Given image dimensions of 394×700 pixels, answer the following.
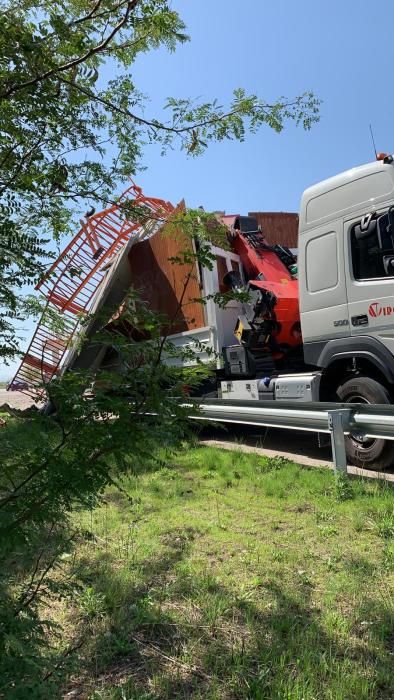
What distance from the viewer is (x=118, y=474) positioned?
1.79m

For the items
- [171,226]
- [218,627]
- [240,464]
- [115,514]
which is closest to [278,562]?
[218,627]

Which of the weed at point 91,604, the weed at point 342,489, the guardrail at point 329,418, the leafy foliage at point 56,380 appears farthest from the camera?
the guardrail at point 329,418

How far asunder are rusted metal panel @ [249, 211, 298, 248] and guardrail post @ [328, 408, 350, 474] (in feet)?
12.8

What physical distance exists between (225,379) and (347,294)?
245 cm

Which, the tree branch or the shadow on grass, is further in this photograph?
the shadow on grass

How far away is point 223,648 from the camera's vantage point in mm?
2094

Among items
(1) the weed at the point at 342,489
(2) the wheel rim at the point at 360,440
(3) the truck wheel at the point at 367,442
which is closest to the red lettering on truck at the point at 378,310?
(3) the truck wheel at the point at 367,442

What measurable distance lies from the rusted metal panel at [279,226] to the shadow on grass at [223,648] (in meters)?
6.13

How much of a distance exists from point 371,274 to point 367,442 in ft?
5.52

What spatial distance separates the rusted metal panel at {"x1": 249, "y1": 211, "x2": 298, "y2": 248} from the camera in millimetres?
7867

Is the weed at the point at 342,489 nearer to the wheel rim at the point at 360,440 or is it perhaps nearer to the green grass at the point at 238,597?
the green grass at the point at 238,597

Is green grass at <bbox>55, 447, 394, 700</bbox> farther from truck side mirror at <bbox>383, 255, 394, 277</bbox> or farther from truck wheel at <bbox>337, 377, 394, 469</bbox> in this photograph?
truck side mirror at <bbox>383, 255, 394, 277</bbox>

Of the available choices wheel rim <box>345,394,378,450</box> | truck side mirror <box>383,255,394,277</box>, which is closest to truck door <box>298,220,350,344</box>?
truck side mirror <box>383,255,394,277</box>

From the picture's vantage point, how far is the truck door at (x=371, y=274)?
4828 mm
